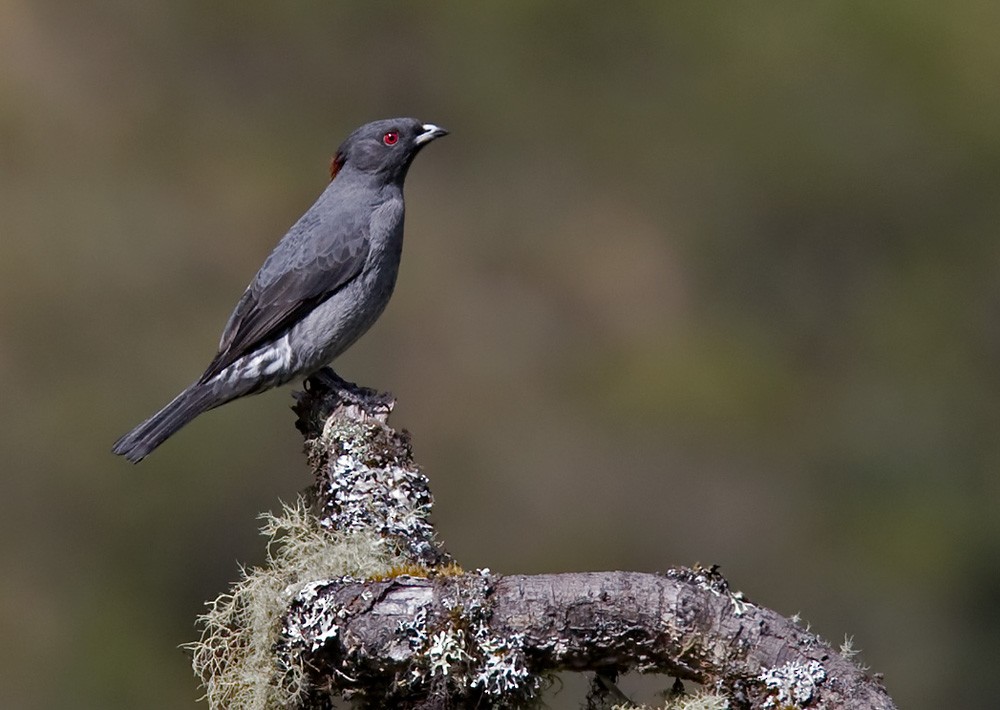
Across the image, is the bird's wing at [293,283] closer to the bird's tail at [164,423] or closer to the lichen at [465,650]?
the bird's tail at [164,423]

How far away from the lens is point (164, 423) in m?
6.34

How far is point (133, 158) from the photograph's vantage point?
1233 cm

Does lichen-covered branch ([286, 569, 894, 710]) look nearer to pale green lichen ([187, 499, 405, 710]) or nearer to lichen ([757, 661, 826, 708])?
lichen ([757, 661, 826, 708])

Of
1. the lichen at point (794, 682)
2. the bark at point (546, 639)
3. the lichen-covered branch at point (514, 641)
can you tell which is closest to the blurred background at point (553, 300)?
the lichen-covered branch at point (514, 641)

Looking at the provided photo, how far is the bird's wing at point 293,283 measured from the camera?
6598mm

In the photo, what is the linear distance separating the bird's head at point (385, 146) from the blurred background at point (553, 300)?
11.1 feet

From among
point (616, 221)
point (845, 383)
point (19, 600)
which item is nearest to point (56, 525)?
point (19, 600)

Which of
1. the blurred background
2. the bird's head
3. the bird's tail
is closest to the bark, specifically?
the bird's tail

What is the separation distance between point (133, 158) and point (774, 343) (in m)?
6.08

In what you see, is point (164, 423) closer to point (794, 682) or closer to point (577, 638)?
point (577, 638)

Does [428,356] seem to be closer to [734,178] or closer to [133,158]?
[133,158]

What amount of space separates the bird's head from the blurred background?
3.39 m

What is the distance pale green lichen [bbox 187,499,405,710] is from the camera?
394 centimetres

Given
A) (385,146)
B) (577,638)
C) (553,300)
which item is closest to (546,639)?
(577,638)
